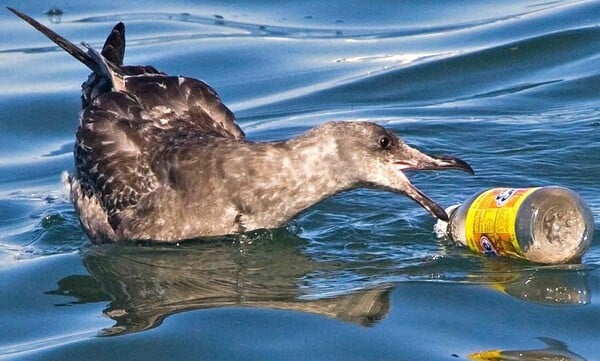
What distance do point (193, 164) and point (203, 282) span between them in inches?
30.7

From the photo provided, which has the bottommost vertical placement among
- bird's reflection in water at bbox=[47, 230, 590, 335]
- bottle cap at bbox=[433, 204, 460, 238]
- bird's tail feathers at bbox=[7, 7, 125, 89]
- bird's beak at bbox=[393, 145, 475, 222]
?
bird's reflection in water at bbox=[47, 230, 590, 335]

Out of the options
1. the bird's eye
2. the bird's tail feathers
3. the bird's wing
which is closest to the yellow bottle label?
the bird's eye

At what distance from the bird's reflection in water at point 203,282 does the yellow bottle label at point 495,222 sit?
584 mm

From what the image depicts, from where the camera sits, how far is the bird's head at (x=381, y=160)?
24.9ft

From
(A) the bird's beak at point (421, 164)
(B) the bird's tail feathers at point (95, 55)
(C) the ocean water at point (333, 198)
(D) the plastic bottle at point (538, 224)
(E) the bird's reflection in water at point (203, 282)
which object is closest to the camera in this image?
(C) the ocean water at point (333, 198)

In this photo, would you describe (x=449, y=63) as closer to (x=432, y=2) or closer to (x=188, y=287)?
(x=432, y=2)

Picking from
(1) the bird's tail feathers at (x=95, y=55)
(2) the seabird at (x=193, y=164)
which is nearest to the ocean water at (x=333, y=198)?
(2) the seabird at (x=193, y=164)

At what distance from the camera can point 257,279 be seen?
7598 mm

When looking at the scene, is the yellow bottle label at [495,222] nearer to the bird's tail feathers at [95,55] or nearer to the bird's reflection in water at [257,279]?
the bird's reflection in water at [257,279]

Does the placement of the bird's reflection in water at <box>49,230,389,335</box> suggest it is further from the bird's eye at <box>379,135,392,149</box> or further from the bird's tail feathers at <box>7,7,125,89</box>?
the bird's tail feathers at <box>7,7,125,89</box>

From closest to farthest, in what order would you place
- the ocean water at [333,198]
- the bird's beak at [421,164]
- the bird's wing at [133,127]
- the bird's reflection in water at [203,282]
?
the ocean water at [333,198] → the bird's reflection in water at [203,282] → the bird's beak at [421,164] → the bird's wing at [133,127]

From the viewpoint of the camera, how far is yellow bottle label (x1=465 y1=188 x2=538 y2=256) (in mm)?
7230

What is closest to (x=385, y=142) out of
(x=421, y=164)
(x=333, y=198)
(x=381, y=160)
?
(x=381, y=160)

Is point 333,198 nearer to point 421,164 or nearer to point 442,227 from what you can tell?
point 442,227
